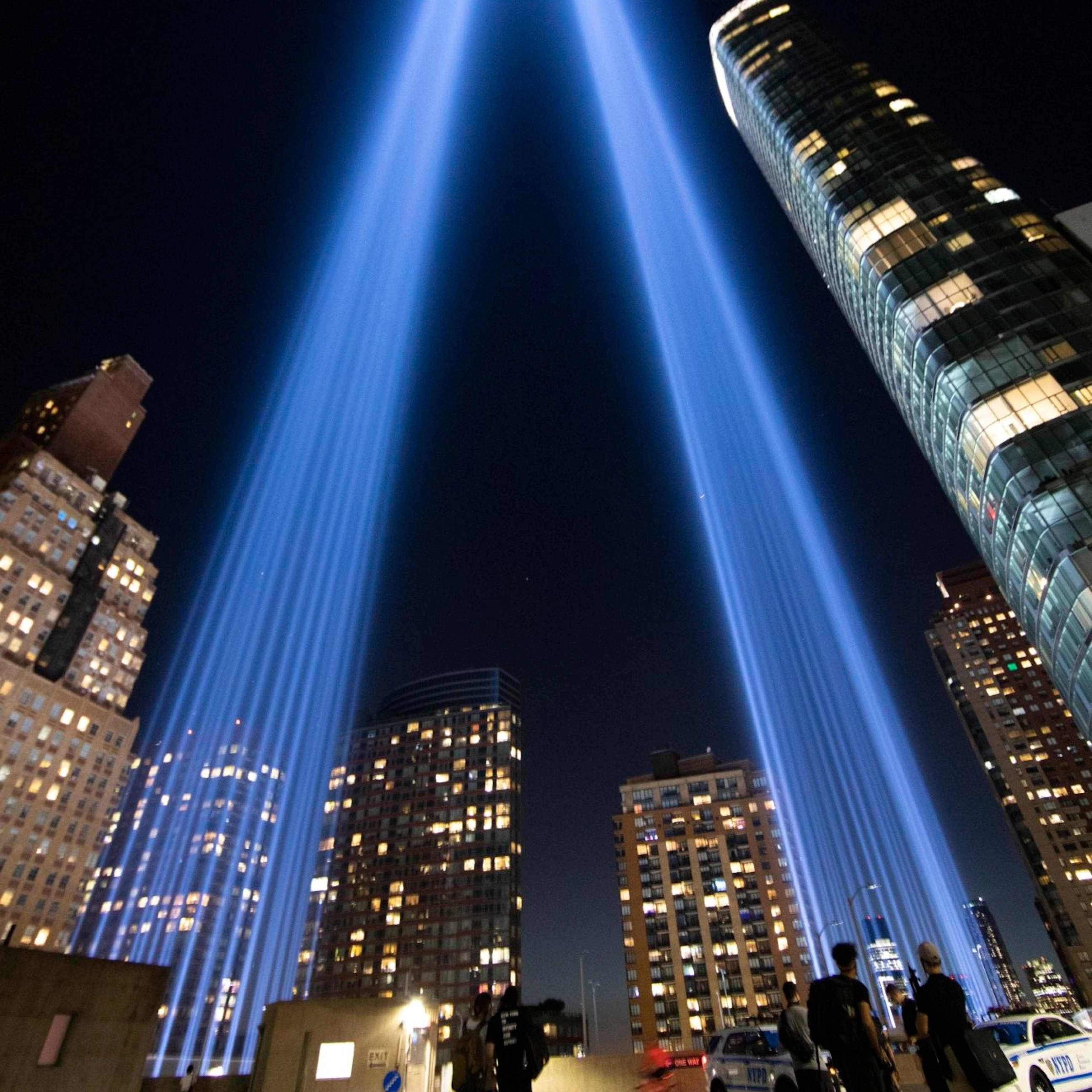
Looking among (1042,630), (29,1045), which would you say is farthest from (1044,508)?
(29,1045)

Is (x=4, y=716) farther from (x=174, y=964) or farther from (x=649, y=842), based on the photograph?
(x=649, y=842)

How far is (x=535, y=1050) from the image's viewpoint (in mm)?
8211

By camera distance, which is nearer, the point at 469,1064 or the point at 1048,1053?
the point at 469,1064

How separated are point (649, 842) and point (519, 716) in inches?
1812

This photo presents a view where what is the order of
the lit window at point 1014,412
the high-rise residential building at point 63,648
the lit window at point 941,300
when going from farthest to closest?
the high-rise residential building at point 63,648 → the lit window at point 941,300 → the lit window at point 1014,412

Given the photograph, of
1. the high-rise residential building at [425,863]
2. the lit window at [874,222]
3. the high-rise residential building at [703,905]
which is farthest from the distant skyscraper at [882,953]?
the lit window at [874,222]

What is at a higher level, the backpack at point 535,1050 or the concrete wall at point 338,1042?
the concrete wall at point 338,1042

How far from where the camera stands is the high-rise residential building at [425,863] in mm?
132000

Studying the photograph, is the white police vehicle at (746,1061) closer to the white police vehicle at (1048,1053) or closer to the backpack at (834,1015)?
the white police vehicle at (1048,1053)

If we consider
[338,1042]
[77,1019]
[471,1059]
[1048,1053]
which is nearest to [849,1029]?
[471,1059]

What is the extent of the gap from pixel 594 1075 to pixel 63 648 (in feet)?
310

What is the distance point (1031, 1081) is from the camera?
10.5 m

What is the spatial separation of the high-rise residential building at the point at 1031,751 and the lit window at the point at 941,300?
86170 millimetres

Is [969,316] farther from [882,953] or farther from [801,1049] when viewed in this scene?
[882,953]
